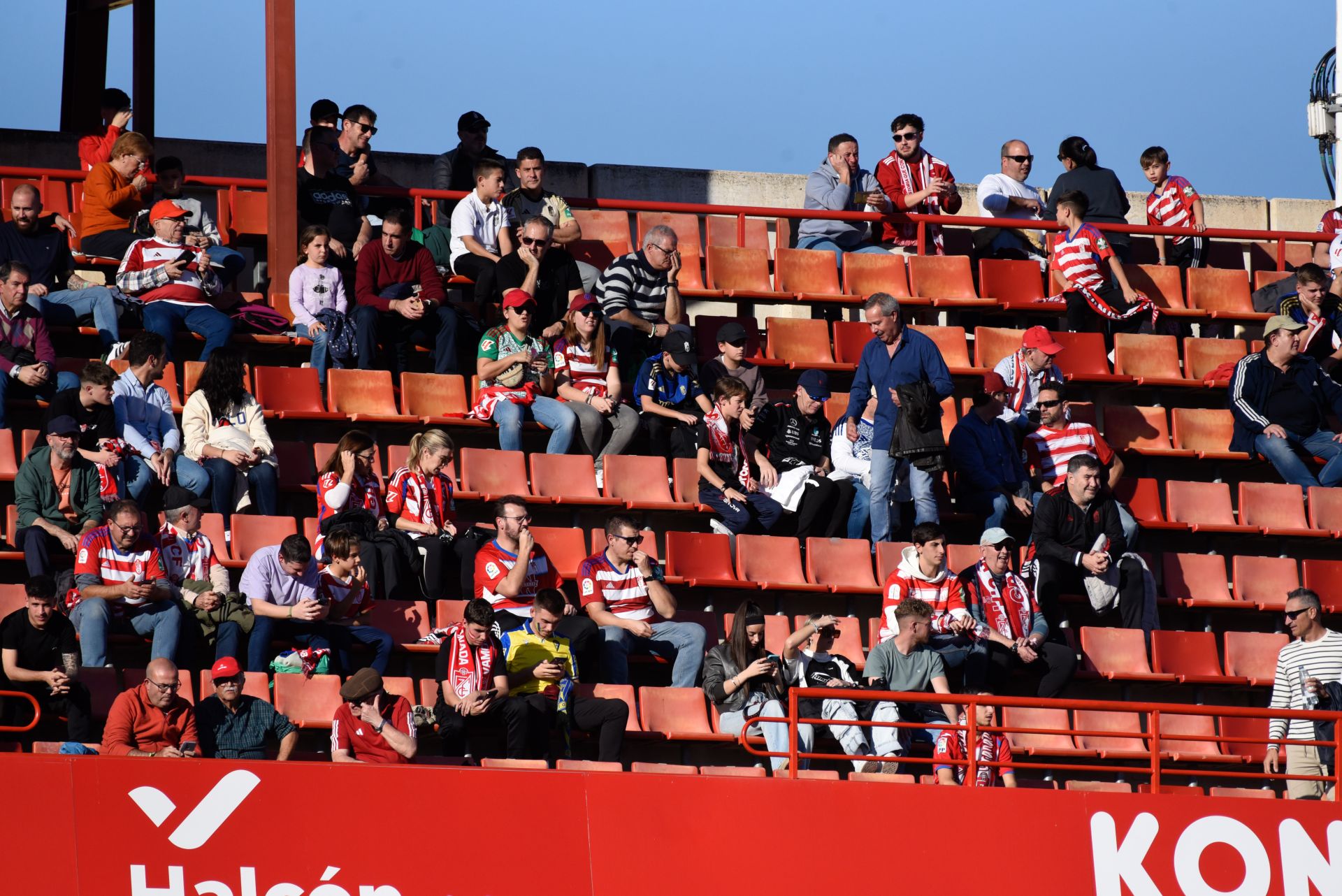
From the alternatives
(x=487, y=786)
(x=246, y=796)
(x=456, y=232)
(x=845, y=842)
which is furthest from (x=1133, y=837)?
(x=456, y=232)

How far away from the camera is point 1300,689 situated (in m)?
9.73

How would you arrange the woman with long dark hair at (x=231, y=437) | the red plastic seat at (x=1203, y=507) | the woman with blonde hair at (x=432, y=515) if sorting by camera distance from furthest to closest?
the red plastic seat at (x=1203, y=507) < the woman with long dark hair at (x=231, y=437) < the woman with blonde hair at (x=432, y=515)

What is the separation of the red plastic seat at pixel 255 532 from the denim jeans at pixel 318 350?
58.5 inches

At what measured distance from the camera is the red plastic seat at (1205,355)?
13.1 metres

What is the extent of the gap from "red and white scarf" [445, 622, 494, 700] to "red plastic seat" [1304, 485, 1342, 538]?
5.64 metres

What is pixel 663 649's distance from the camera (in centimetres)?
987

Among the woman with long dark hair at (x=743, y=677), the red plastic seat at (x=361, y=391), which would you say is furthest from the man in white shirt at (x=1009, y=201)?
the woman with long dark hair at (x=743, y=677)

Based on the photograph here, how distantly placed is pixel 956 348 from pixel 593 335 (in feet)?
8.98

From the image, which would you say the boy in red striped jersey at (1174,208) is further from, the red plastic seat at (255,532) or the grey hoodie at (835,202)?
the red plastic seat at (255,532)

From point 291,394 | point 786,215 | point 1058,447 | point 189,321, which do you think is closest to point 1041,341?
point 1058,447

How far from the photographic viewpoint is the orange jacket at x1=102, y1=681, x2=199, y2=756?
815cm

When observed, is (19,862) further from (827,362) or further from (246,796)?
(827,362)

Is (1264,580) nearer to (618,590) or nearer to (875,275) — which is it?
(875,275)

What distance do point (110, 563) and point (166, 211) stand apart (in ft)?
9.56
